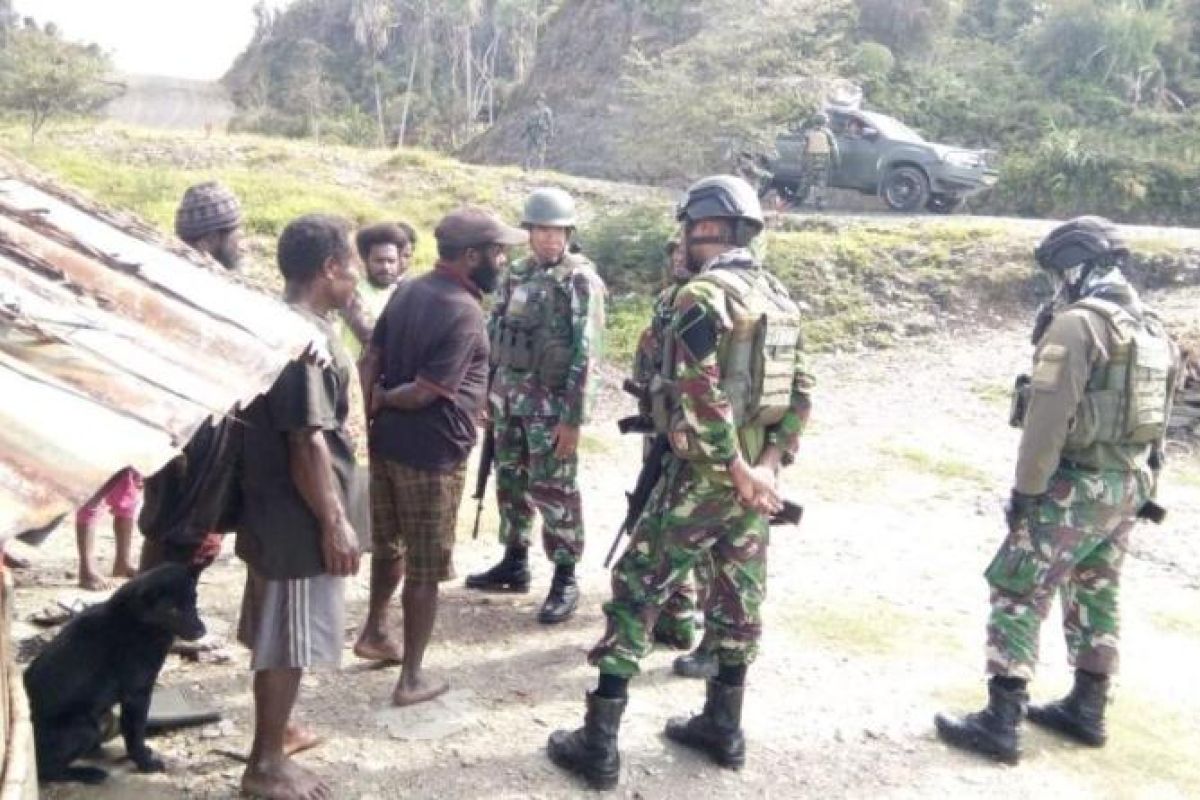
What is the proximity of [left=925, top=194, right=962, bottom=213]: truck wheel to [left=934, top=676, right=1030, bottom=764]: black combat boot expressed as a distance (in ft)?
44.0

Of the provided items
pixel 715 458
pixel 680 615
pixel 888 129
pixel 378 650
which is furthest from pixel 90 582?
pixel 888 129

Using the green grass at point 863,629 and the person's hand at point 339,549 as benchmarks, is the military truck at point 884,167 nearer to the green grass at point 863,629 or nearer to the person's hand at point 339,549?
the green grass at point 863,629

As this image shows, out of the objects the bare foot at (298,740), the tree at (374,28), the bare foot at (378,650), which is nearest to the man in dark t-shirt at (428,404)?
the bare foot at (378,650)

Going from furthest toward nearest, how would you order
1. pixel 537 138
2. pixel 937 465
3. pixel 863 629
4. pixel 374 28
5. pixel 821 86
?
pixel 374 28 < pixel 537 138 < pixel 821 86 < pixel 937 465 < pixel 863 629

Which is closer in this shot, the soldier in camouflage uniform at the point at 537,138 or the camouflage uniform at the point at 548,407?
the camouflage uniform at the point at 548,407

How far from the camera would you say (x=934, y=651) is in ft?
16.0

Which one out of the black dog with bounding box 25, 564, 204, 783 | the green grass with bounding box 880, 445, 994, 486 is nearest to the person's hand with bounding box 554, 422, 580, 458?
the black dog with bounding box 25, 564, 204, 783

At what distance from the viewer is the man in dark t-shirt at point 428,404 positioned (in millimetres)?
3773

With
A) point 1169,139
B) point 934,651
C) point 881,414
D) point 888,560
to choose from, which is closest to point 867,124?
point 881,414

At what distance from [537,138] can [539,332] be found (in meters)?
20.3

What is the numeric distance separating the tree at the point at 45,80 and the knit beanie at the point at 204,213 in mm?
14990

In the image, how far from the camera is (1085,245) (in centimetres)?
385

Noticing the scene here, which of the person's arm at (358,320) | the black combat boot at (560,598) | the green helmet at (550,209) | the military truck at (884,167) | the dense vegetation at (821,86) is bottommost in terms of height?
the black combat boot at (560,598)

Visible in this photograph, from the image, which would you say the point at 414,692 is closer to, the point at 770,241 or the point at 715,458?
the point at 715,458
